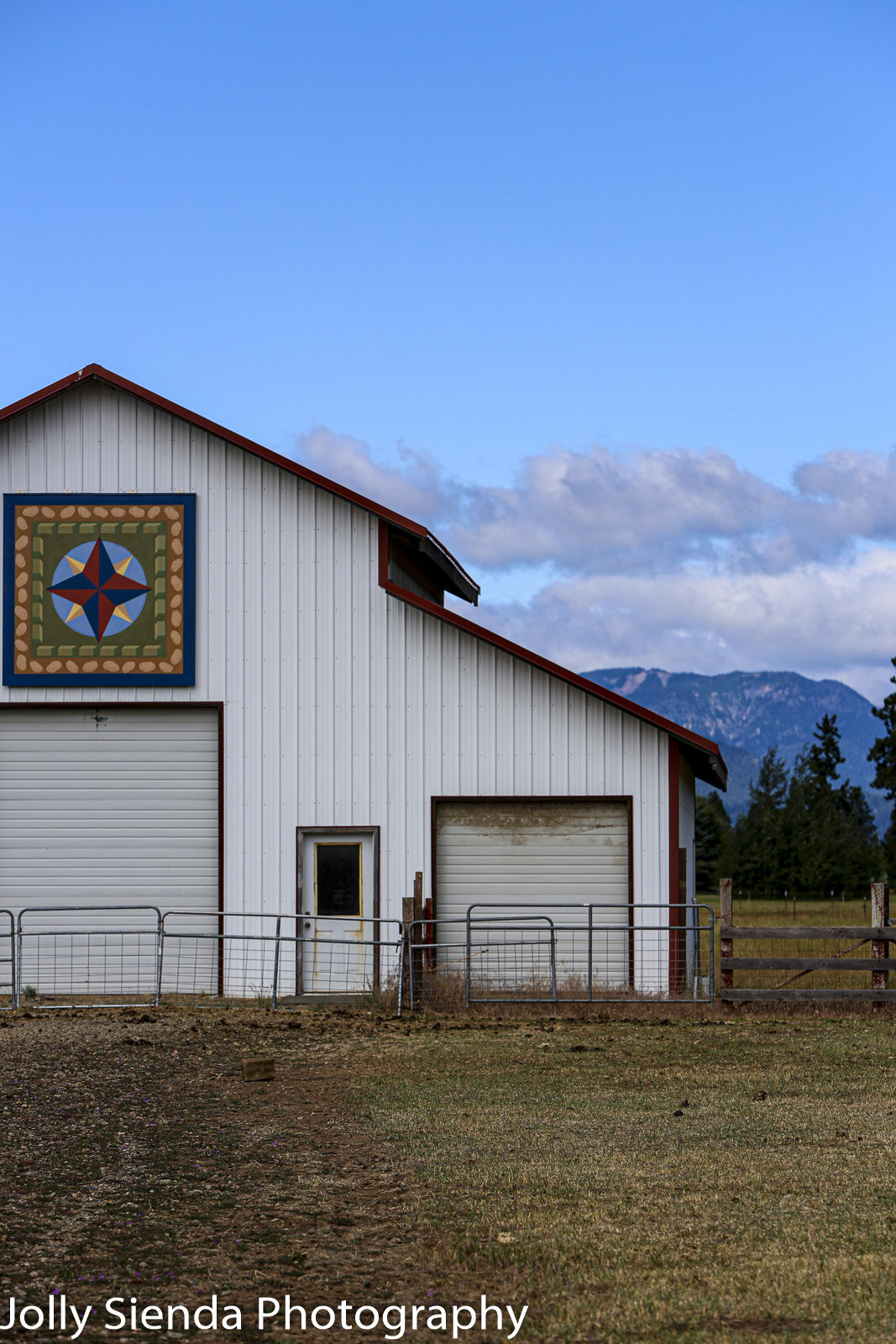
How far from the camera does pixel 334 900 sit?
72.3ft

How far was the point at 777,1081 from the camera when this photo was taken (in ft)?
44.4

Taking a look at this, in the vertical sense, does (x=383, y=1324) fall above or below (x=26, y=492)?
below

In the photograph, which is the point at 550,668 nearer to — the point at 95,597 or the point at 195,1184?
the point at 95,597

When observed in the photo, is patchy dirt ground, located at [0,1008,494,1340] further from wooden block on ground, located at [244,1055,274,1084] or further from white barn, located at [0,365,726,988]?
white barn, located at [0,365,726,988]

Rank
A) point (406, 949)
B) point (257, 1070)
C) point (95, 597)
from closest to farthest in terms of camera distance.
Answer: point (257, 1070), point (406, 949), point (95, 597)

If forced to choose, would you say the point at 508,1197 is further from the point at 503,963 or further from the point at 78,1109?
the point at 503,963

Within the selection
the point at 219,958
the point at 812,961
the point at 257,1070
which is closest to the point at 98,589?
the point at 219,958

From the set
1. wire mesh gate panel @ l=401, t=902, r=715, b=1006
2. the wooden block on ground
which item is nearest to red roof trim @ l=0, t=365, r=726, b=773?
wire mesh gate panel @ l=401, t=902, r=715, b=1006

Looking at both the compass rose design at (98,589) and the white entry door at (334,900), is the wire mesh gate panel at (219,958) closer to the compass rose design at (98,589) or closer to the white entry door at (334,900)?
the white entry door at (334,900)

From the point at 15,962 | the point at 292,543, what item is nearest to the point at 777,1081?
the point at 15,962

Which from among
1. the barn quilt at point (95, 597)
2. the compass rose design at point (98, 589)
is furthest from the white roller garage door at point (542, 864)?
the compass rose design at point (98, 589)

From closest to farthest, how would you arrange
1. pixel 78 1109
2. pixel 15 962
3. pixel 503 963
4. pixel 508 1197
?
pixel 508 1197
pixel 78 1109
pixel 15 962
pixel 503 963

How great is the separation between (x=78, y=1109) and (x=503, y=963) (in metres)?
9.84

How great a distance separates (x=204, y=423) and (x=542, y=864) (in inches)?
327
